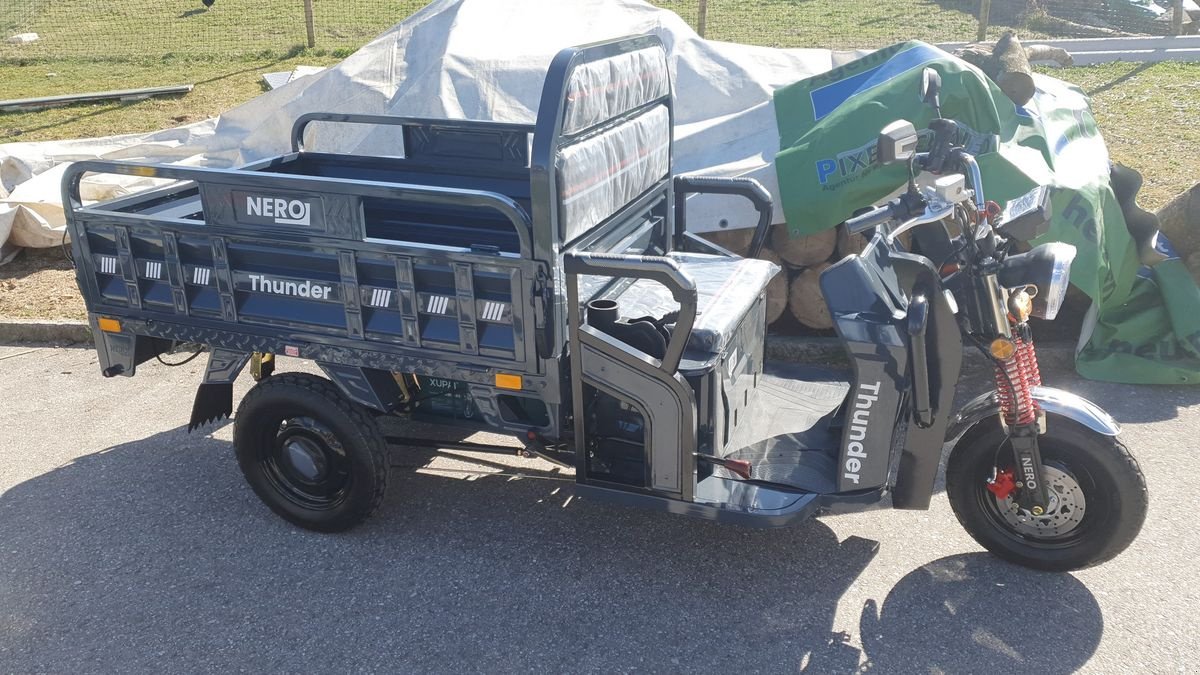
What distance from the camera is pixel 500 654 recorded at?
3.76 m

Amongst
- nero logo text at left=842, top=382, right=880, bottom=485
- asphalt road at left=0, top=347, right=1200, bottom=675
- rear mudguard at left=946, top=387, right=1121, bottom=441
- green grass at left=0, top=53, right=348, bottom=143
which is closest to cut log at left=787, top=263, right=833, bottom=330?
asphalt road at left=0, top=347, right=1200, bottom=675

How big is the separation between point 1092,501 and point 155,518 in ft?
13.4

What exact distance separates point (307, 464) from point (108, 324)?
1.14 meters

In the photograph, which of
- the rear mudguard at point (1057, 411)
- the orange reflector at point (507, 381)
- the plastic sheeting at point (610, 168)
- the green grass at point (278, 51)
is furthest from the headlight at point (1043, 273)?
the green grass at point (278, 51)

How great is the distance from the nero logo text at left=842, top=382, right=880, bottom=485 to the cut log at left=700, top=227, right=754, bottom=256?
287cm

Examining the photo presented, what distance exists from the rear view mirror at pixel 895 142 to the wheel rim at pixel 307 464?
8.42ft

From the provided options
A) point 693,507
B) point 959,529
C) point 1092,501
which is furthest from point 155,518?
point 1092,501

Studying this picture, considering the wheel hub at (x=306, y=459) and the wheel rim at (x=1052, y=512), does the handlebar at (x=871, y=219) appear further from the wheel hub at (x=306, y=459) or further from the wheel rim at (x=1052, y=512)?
the wheel hub at (x=306, y=459)

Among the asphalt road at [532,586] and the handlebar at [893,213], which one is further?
the handlebar at [893,213]

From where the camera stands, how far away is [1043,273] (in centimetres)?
360

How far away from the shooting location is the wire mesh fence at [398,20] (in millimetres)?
14867

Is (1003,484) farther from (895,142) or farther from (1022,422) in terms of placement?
(895,142)

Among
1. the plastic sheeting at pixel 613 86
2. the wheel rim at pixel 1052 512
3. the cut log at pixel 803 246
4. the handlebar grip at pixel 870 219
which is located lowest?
the wheel rim at pixel 1052 512

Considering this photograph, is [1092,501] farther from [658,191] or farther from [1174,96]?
[1174,96]
